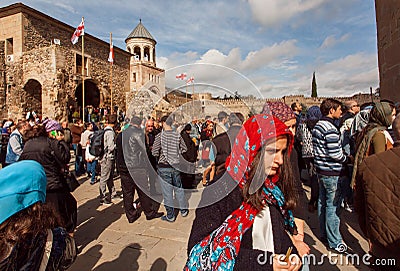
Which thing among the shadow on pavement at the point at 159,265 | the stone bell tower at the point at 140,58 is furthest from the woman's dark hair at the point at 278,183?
the stone bell tower at the point at 140,58

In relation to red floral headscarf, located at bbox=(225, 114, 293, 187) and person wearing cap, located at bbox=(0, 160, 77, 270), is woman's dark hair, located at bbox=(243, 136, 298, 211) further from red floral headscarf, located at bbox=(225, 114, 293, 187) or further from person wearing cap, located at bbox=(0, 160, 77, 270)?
person wearing cap, located at bbox=(0, 160, 77, 270)

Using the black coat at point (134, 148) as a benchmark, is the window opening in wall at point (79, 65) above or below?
above

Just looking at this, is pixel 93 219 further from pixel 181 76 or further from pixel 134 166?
pixel 181 76

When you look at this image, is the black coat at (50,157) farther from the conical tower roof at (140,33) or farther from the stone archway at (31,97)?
the conical tower roof at (140,33)

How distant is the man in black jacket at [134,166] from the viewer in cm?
389

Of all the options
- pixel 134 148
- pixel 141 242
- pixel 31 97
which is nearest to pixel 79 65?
pixel 31 97

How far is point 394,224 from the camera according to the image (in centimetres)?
158

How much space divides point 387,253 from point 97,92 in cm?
2376

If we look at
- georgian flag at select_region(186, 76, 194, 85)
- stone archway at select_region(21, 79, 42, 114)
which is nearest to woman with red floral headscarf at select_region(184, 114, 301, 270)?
georgian flag at select_region(186, 76, 194, 85)

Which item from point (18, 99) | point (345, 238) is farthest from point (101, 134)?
point (18, 99)

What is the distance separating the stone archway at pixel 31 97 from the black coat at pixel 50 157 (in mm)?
19319

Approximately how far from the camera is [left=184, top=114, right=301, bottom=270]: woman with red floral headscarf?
106 cm

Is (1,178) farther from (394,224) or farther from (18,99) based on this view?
(18,99)

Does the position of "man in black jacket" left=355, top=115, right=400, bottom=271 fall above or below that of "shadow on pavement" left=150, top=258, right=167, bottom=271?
above
